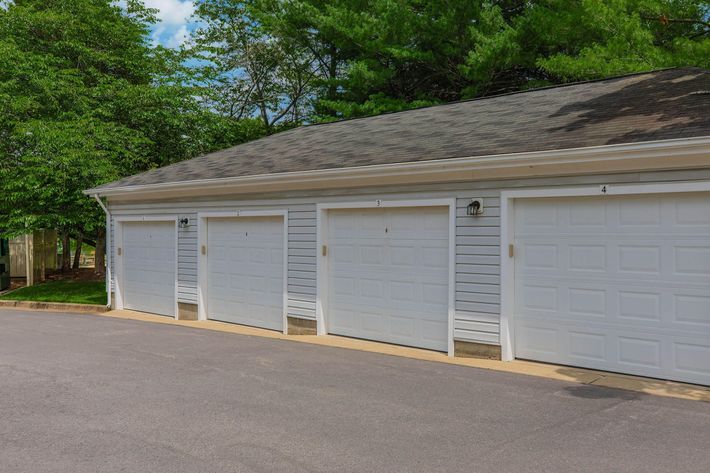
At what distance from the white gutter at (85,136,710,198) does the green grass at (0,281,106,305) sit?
18.7 ft

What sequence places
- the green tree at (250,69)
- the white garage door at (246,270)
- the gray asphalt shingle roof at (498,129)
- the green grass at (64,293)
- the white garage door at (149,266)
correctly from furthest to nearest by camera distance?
the green tree at (250,69)
the green grass at (64,293)
the white garage door at (149,266)
the white garage door at (246,270)
the gray asphalt shingle roof at (498,129)

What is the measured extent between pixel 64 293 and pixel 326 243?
8.93 m

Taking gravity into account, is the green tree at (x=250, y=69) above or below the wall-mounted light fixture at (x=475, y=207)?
above

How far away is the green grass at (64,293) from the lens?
1362 cm

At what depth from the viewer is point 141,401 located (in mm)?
5262

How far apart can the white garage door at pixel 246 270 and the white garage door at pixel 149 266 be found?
3.84ft

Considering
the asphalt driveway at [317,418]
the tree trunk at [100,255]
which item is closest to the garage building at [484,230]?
the asphalt driveway at [317,418]

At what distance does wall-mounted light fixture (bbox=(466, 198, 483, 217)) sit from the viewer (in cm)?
721

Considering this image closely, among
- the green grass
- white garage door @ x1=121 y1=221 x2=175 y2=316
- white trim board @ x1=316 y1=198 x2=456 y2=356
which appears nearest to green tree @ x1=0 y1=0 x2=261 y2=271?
the green grass

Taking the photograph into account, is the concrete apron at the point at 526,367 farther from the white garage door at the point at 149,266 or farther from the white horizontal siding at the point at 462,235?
the white garage door at the point at 149,266

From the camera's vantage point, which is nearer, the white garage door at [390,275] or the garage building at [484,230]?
the garage building at [484,230]

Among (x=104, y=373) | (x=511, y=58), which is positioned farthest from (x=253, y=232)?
(x=511, y=58)

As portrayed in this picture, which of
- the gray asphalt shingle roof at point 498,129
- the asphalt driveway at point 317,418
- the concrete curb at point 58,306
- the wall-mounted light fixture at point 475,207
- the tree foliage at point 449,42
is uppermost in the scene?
the tree foliage at point 449,42

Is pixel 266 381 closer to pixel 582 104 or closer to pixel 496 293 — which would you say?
pixel 496 293
